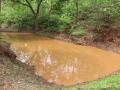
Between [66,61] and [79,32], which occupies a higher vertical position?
[79,32]

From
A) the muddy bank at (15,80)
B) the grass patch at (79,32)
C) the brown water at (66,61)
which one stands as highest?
the muddy bank at (15,80)

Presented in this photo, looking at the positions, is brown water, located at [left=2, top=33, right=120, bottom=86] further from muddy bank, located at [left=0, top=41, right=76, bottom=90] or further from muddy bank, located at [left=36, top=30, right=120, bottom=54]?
muddy bank, located at [left=0, top=41, right=76, bottom=90]

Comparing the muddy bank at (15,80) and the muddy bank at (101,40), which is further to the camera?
the muddy bank at (101,40)

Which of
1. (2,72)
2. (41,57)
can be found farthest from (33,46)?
(2,72)

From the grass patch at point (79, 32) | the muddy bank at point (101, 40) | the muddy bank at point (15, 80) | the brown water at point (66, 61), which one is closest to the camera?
the muddy bank at point (15, 80)

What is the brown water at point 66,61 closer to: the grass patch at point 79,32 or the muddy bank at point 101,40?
the muddy bank at point 101,40

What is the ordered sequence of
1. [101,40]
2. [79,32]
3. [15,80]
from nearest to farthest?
[15,80]
[101,40]
[79,32]

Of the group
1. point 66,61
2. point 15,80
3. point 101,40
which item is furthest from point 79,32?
point 15,80

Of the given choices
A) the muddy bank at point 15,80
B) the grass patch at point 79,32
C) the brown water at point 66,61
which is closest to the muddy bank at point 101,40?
the grass patch at point 79,32

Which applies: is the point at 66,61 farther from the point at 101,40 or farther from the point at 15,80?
the point at 15,80

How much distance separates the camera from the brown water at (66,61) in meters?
19.1

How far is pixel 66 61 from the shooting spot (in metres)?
23.3

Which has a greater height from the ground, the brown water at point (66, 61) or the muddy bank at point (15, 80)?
the muddy bank at point (15, 80)

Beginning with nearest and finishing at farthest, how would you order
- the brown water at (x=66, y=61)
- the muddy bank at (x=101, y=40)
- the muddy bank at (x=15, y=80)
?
the muddy bank at (x=15, y=80)
the brown water at (x=66, y=61)
the muddy bank at (x=101, y=40)
